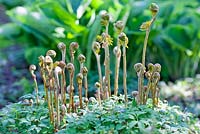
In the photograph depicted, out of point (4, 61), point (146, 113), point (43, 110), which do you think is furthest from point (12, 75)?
point (146, 113)

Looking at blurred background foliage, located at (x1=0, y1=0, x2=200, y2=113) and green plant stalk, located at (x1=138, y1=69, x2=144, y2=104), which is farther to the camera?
blurred background foliage, located at (x1=0, y1=0, x2=200, y2=113)

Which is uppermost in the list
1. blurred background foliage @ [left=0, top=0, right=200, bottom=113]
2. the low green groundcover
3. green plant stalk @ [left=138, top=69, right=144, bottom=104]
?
blurred background foliage @ [left=0, top=0, right=200, bottom=113]

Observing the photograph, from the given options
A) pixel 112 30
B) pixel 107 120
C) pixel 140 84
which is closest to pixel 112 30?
pixel 112 30

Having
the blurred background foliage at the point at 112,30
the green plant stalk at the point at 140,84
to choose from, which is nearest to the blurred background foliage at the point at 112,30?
the blurred background foliage at the point at 112,30

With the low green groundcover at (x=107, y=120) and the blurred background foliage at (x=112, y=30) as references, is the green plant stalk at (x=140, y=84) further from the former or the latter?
the blurred background foliage at (x=112, y=30)

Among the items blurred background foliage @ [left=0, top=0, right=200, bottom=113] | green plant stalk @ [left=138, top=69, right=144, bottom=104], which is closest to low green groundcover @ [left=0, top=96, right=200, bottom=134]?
green plant stalk @ [left=138, top=69, right=144, bottom=104]

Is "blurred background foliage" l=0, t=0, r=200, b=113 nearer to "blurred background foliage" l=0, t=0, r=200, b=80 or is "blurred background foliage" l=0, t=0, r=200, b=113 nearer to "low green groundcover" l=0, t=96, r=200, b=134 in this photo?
"blurred background foliage" l=0, t=0, r=200, b=80

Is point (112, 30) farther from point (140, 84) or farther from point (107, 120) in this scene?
point (107, 120)
